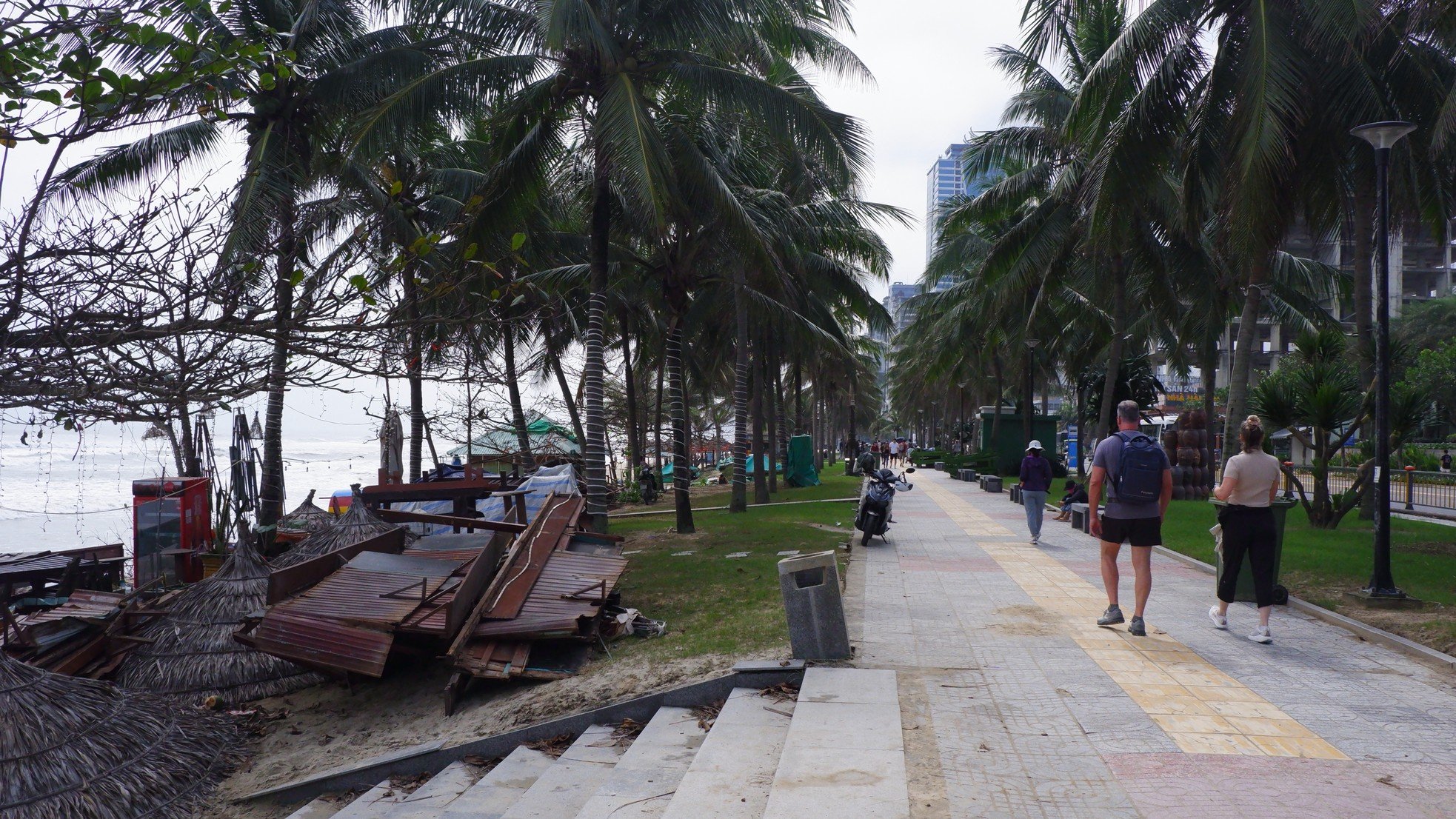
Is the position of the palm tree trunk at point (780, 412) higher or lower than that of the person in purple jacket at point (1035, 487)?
higher

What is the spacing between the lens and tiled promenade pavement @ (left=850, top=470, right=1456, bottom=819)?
14.0 ft

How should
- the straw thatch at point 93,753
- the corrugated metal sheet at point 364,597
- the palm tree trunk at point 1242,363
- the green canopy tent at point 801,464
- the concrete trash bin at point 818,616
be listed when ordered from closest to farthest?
the straw thatch at point 93,753, the concrete trash bin at point 818,616, the corrugated metal sheet at point 364,597, the palm tree trunk at point 1242,363, the green canopy tent at point 801,464

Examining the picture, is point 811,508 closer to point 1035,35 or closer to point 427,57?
point 1035,35

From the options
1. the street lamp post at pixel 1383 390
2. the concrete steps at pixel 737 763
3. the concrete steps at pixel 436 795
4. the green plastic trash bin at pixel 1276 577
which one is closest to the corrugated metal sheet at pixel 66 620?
the concrete steps at pixel 436 795

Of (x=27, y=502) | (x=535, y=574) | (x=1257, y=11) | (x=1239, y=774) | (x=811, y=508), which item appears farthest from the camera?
(x=27, y=502)

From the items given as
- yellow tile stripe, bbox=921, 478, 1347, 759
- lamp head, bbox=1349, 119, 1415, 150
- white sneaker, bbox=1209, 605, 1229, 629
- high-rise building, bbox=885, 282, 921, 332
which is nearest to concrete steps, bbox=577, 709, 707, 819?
yellow tile stripe, bbox=921, 478, 1347, 759

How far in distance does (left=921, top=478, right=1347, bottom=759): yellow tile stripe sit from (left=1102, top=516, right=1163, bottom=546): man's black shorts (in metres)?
0.74

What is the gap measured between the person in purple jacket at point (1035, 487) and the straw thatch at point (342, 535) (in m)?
8.61

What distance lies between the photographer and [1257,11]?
1182 centimetres

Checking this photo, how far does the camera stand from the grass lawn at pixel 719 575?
790 cm

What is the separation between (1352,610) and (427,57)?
12.5 metres

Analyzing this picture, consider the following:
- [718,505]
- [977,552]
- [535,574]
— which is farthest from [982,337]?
[535,574]

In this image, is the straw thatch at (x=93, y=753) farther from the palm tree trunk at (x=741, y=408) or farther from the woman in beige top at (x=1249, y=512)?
the palm tree trunk at (x=741, y=408)

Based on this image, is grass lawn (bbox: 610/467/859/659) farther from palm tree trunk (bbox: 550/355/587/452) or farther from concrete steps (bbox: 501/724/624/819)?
palm tree trunk (bbox: 550/355/587/452)
